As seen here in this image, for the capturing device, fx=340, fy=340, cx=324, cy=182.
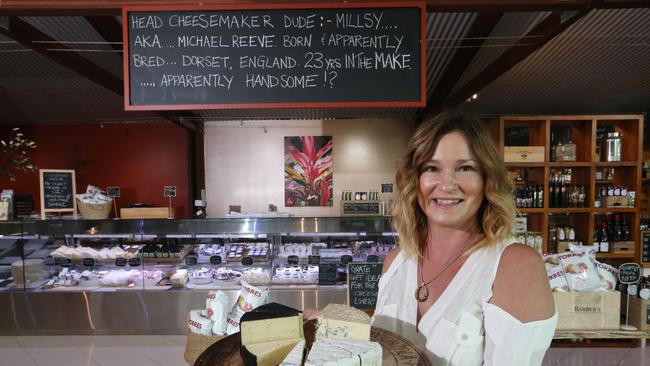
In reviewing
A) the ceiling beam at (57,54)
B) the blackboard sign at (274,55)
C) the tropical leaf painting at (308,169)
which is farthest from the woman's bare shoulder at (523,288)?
the tropical leaf painting at (308,169)

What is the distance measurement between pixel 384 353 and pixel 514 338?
37cm

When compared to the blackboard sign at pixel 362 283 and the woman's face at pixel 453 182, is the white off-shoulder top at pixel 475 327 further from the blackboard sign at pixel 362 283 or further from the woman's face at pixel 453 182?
the blackboard sign at pixel 362 283

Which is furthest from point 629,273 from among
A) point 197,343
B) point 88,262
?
point 88,262

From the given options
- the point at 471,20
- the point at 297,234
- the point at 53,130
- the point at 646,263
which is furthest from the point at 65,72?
the point at 646,263

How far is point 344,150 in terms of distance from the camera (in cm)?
725

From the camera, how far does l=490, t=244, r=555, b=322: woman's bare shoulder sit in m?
0.97

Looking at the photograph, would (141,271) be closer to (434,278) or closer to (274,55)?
(274,55)

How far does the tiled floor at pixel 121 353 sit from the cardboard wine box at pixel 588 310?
36.6 inches

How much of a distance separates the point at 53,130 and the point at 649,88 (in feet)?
36.5

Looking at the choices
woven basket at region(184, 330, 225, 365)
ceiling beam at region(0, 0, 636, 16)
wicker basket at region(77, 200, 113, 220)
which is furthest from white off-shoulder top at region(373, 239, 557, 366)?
wicker basket at region(77, 200, 113, 220)

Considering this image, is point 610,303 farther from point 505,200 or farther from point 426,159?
point 426,159

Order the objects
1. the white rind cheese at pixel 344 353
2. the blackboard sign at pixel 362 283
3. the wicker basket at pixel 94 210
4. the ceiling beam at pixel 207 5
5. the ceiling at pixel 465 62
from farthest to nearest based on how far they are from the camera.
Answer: the wicker basket at pixel 94 210
the ceiling at pixel 465 62
the blackboard sign at pixel 362 283
the ceiling beam at pixel 207 5
the white rind cheese at pixel 344 353

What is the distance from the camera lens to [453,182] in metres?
1.09

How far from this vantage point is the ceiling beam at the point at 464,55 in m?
3.63
